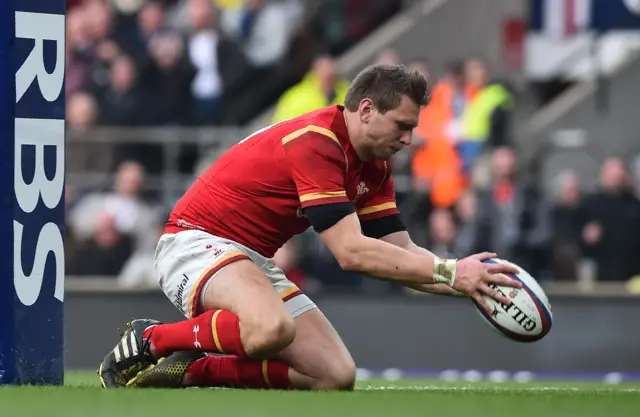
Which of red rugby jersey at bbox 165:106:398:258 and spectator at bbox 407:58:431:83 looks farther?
spectator at bbox 407:58:431:83

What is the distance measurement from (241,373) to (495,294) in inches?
57.4

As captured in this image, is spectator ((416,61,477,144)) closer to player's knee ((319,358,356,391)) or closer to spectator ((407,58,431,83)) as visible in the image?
spectator ((407,58,431,83))

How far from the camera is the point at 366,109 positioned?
24.2 ft

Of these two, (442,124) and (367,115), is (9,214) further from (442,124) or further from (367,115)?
(442,124)

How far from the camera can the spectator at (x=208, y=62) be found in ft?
50.4

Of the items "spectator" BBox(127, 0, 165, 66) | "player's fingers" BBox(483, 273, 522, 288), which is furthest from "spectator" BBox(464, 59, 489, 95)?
"player's fingers" BBox(483, 273, 522, 288)

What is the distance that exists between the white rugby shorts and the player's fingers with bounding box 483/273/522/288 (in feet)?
4.36

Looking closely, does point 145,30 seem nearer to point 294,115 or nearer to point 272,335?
point 294,115

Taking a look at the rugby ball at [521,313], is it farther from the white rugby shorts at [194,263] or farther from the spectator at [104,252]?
the spectator at [104,252]

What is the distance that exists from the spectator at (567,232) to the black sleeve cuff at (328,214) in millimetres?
6665

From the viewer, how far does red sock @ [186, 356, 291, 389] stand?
7539mm

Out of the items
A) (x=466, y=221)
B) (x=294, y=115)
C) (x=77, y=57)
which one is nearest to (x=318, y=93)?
(x=294, y=115)

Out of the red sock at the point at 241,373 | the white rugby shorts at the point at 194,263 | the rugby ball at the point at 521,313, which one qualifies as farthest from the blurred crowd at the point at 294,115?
the rugby ball at the point at 521,313

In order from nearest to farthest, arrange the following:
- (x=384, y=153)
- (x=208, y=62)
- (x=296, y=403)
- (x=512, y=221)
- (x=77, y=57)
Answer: (x=296, y=403) → (x=384, y=153) → (x=512, y=221) → (x=208, y=62) → (x=77, y=57)
